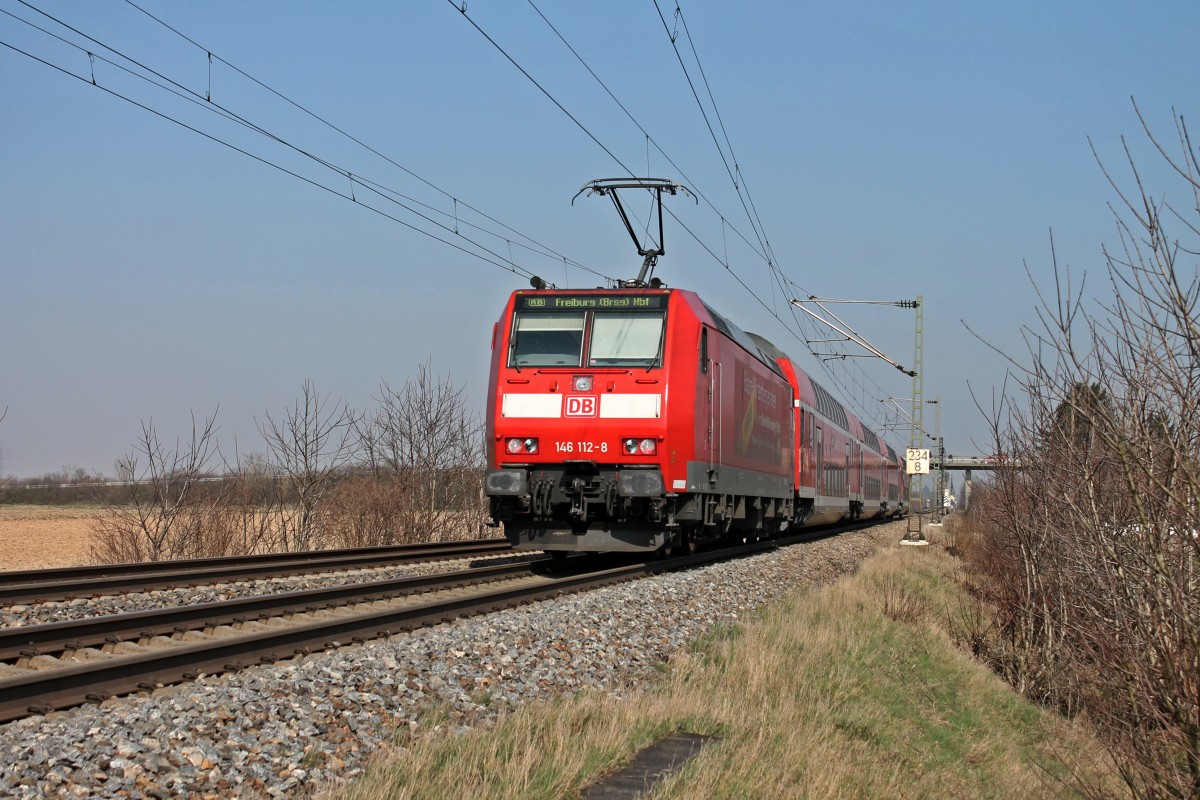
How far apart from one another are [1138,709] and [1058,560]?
2.92m

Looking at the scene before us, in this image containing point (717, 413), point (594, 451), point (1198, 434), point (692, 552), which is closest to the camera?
point (1198, 434)

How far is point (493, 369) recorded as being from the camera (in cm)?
1428

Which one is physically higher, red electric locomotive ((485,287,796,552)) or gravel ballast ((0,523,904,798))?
red electric locomotive ((485,287,796,552))

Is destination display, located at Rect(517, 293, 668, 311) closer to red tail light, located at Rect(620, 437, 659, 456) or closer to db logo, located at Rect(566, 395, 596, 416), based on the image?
db logo, located at Rect(566, 395, 596, 416)

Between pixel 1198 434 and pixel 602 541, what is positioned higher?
pixel 1198 434

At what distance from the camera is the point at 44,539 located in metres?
35.1

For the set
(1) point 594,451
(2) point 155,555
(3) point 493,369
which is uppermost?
(3) point 493,369

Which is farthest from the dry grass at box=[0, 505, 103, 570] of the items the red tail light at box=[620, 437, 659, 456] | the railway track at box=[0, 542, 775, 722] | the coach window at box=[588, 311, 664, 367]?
the red tail light at box=[620, 437, 659, 456]

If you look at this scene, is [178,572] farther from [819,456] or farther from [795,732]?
[819,456]

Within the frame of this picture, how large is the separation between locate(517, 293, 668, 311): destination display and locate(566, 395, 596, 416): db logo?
52.6 inches

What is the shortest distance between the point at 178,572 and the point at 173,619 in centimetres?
472

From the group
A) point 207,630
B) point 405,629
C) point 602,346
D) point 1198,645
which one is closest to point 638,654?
point 405,629

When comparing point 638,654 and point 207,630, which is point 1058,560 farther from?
point 207,630

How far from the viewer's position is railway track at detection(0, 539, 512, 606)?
1032 cm
